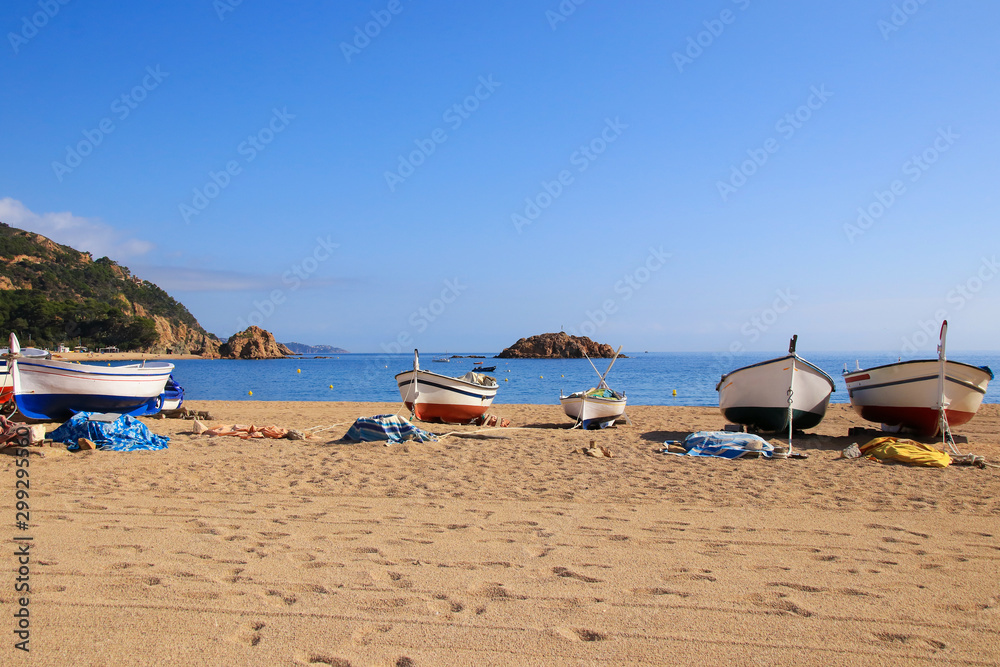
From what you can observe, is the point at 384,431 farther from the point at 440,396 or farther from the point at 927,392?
the point at 927,392

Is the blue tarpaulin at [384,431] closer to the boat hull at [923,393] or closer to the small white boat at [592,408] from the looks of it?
the small white boat at [592,408]

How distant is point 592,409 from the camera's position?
15992 millimetres

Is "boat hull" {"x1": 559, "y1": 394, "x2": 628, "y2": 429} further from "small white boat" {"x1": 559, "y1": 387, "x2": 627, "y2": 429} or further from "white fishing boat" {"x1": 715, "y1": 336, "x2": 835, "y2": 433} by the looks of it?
"white fishing boat" {"x1": 715, "y1": 336, "x2": 835, "y2": 433}

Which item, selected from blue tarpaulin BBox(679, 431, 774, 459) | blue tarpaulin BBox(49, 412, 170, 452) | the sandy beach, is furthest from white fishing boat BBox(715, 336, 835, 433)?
blue tarpaulin BBox(49, 412, 170, 452)

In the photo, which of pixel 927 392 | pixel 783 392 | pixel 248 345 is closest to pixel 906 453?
pixel 783 392

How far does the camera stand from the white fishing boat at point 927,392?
12.5 metres

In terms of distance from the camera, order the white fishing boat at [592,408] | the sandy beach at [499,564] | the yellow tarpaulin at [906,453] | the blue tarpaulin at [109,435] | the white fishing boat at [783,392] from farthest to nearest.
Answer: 1. the white fishing boat at [592,408]
2. the white fishing boat at [783,392]
3. the blue tarpaulin at [109,435]
4. the yellow tarpaulin at [906,453]
5. the sandy beach at [499,564]

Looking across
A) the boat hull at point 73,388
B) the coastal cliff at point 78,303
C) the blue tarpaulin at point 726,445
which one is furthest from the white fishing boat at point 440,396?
the coastal cliff at point 78,303

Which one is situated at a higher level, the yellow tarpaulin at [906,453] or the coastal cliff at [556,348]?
the coastal cliff at [556,348]

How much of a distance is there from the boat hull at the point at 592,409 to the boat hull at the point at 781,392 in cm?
350

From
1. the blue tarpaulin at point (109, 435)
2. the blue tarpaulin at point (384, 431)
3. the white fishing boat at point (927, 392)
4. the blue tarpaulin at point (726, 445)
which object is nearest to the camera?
the blue tarpaulin at point (109, 435)

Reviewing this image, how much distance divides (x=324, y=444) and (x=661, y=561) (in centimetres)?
811

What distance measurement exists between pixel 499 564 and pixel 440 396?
12.3 meters

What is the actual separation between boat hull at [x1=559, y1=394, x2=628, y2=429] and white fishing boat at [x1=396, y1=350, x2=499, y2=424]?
2708 mm
